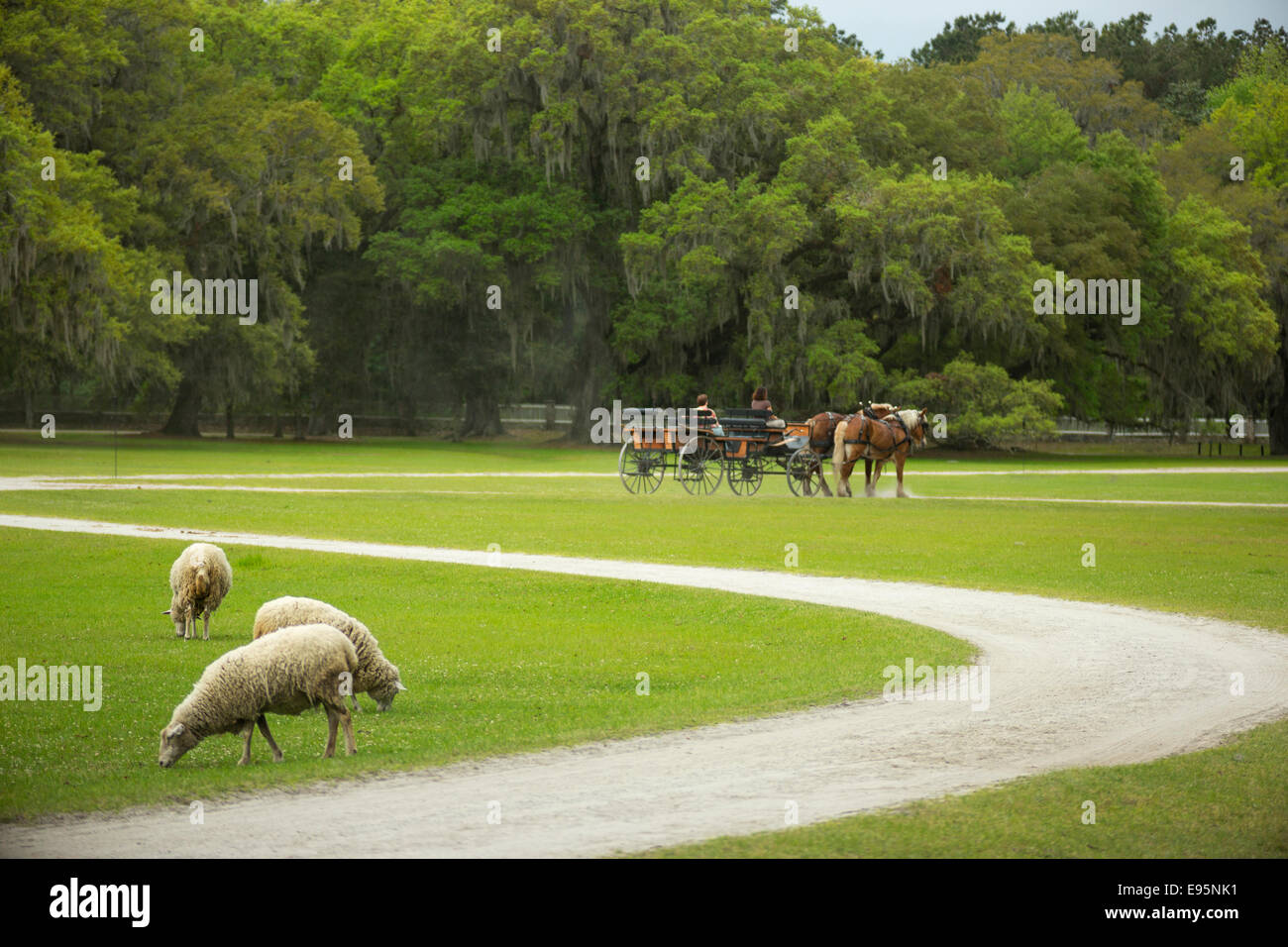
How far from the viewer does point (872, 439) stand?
3256cm

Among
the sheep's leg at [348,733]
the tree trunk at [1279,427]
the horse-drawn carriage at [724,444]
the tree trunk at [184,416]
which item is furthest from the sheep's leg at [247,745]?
the tree trunk at [1279,427]

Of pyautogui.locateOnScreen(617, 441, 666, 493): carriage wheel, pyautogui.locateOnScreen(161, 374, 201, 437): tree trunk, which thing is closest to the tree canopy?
pyautogui.locateOnScreen(161, 374, 201, 437): tree trunk

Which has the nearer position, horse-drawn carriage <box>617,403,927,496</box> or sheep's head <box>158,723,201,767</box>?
sheep's head <box>158,723,201,767</box>

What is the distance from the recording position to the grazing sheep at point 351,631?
404 inches

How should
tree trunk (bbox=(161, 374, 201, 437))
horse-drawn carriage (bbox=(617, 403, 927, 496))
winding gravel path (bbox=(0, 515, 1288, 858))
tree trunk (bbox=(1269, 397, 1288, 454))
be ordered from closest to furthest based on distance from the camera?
1. winding gravel path (bbox=(0, 515, 1288, 858))
2. horse-drawn carriage (bbox=(617, 403, 927, 496))
3. tree trunk (bbox=(161, 374, 201, 437))
4. tree trunk (bbox=(1269, 397, 1288, 454))

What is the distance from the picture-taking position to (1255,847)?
23.3ft

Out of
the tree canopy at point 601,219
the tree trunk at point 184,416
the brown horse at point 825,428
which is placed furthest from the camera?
the tree trunk at point 184,416

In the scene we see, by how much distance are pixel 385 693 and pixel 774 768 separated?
3.20 meters

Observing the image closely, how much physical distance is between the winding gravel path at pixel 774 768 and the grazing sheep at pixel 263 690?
86 cm

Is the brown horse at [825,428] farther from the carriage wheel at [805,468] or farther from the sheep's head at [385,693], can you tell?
the sheep's head at [385,693]

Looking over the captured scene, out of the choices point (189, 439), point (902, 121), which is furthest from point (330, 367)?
point (902, 121)

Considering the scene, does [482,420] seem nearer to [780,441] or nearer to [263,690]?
[780,441]

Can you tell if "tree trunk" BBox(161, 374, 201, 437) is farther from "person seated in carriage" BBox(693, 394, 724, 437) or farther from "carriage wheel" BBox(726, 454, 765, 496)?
"person seated in carriage" BBox(693, 394, 724, 437)

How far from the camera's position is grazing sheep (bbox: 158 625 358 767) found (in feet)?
28.9
